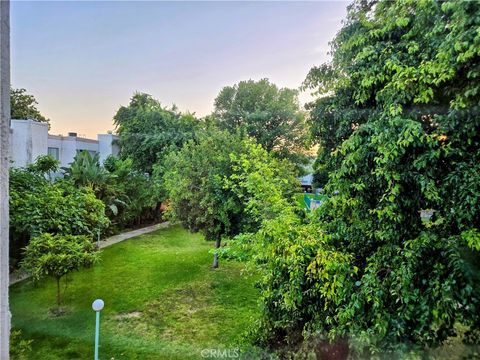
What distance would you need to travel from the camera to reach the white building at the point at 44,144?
9.66ft

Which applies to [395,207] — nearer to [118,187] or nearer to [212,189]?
[212,189]

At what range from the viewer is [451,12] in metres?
1.88

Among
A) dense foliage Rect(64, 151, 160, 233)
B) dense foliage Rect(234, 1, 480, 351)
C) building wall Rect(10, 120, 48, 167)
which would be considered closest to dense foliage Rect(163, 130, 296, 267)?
building wall Rect(10, 120, 48, 167)

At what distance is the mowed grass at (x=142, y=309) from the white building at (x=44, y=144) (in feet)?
4.57

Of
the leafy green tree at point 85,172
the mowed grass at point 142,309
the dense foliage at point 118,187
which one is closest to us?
the mowed grass at point 142,309

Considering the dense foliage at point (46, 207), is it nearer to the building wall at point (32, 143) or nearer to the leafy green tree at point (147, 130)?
the building wall at point (32, 143)

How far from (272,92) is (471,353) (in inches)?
406

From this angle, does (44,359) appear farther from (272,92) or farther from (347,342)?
(272,92)

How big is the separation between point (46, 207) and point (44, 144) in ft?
8.70

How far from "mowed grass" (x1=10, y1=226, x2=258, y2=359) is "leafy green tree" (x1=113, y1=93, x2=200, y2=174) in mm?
4875

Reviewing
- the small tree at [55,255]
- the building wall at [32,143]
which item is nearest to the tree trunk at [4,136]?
the small tree at [55,255]

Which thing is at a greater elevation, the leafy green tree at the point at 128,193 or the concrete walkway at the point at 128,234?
the leafy green tree at the point at 128,193

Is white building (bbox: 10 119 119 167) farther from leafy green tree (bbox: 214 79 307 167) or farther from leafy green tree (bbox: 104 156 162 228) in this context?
leafy green tree (bbox: 214 79 307 167)

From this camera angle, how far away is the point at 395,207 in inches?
76.7
